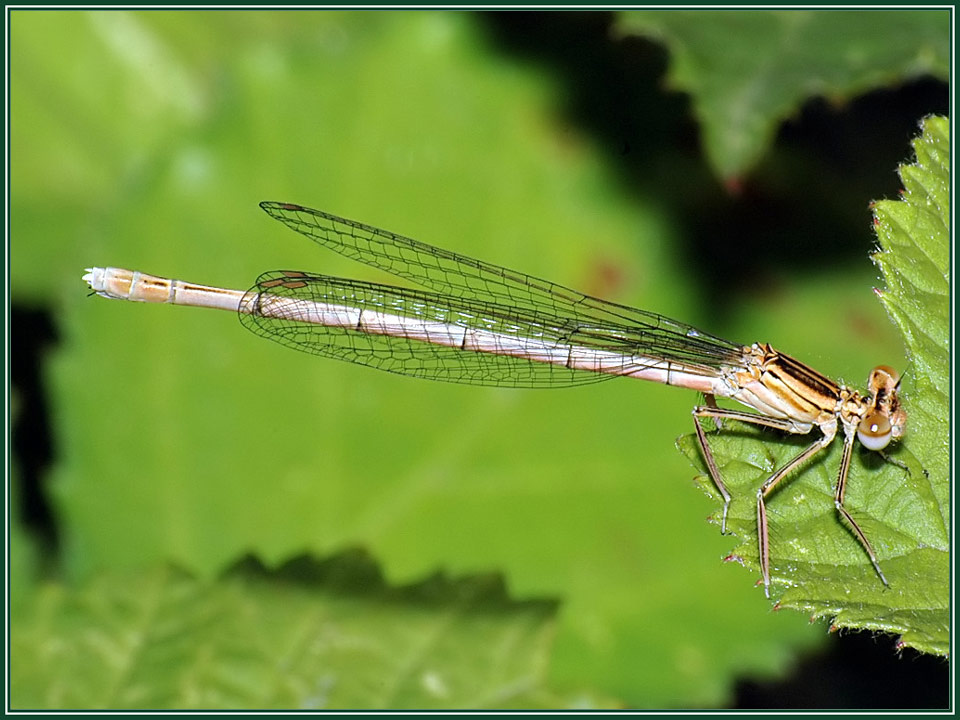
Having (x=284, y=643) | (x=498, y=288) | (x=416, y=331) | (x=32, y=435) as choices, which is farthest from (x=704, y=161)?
(x=32, y=435)

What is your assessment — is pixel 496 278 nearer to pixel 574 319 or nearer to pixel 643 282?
pixel 574 319

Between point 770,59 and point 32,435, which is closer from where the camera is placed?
point 770,59

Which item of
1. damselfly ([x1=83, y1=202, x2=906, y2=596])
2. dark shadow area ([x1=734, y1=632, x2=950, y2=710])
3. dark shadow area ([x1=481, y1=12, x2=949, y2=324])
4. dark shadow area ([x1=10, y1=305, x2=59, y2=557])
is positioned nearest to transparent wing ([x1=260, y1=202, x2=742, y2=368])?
damselfly ([x1=83, y1=202, x2=906, y2=596])

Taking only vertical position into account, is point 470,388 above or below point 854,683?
above

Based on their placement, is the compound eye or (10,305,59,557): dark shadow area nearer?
the compound eye

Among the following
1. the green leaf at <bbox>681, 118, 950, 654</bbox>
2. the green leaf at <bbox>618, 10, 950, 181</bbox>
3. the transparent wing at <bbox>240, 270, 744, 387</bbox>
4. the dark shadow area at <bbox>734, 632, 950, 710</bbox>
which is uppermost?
the green leaf at <bbox>618, 10, 950, 181</bbox>

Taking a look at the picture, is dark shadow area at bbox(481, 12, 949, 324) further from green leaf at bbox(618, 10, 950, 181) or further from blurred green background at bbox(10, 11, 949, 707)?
green leaf at bbox(618, 10, 950, 181)

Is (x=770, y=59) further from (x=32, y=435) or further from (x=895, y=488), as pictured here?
(x=32, y=435)
